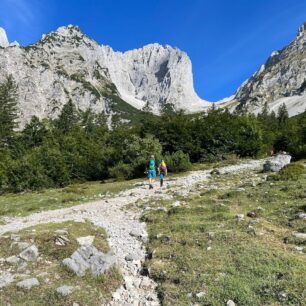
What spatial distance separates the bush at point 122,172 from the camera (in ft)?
133

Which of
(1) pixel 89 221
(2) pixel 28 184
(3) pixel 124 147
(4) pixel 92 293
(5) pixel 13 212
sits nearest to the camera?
(4) pixel 92 293

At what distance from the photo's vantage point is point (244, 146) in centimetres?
4688

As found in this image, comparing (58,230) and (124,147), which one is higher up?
(124,147)

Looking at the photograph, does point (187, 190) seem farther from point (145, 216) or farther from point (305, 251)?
point (305, 251)

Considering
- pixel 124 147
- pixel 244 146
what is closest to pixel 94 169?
pixel 124 147

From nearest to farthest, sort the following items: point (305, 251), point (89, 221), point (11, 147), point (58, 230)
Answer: point (305, 251) < point (58, 230) < point (89, 221) < point (11, 147)

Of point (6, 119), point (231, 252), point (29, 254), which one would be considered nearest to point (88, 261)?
point (29, 254)

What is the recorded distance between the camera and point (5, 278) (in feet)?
34.2

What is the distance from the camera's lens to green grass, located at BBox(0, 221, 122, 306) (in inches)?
367

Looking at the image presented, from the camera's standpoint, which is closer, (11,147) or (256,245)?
(256,245)

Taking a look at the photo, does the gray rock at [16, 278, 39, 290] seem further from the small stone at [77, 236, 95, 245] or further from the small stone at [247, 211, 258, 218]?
the small stone at [247, 211, 258, 218]

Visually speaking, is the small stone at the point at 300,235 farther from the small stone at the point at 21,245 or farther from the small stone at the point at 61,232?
the small stone at the point at 21,245

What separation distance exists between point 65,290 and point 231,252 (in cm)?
515

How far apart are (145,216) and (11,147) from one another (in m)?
→ 80.1
